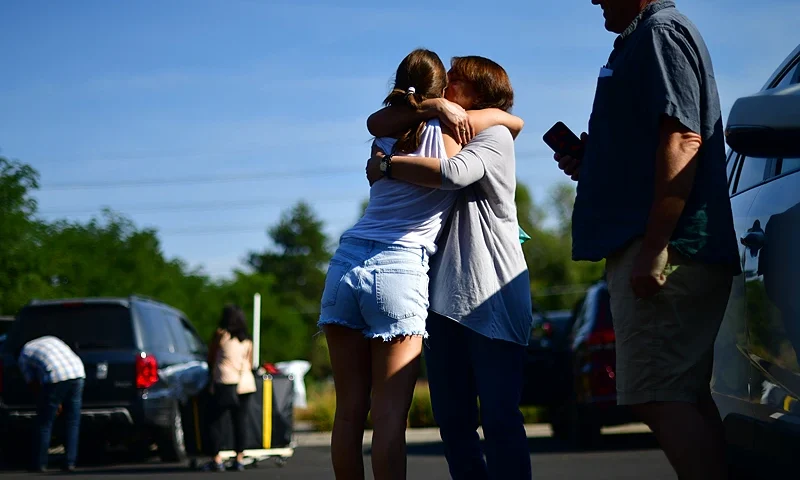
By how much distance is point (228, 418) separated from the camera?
37.9ft

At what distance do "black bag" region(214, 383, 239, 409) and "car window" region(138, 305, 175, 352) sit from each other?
1324 millimetres

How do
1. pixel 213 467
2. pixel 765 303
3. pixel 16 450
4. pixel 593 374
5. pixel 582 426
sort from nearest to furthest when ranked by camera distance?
pixel 765 303 → pixel 593 374 → pixel 582 426 → pixel 213 467 → pixel 16 450

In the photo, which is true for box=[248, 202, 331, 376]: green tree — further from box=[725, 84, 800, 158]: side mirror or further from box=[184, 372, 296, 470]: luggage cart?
box=[725, 84, 800, 158]: side mirror

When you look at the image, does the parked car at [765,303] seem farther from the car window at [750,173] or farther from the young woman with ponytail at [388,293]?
the young woman with ponytail at [388,293]

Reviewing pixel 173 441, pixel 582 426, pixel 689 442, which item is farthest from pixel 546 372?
pixel 689 442

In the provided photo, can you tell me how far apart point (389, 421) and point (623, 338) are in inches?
44.6

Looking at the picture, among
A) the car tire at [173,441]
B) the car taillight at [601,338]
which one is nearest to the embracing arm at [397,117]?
the car taillight at [601,338]

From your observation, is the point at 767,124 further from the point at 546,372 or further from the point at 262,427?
the point at 546,372

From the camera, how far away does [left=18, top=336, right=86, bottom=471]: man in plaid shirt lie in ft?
37.9

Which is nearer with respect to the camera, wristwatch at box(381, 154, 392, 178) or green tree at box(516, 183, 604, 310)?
wristwatch at box(381, 154, 392, 178)

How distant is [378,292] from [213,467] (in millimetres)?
7555

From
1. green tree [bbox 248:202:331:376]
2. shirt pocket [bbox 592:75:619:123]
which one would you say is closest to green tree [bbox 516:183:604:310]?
green tree [bbox 248:202:331:376]

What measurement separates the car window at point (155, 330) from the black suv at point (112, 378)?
2 cm

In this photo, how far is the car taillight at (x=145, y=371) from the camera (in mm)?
12094
